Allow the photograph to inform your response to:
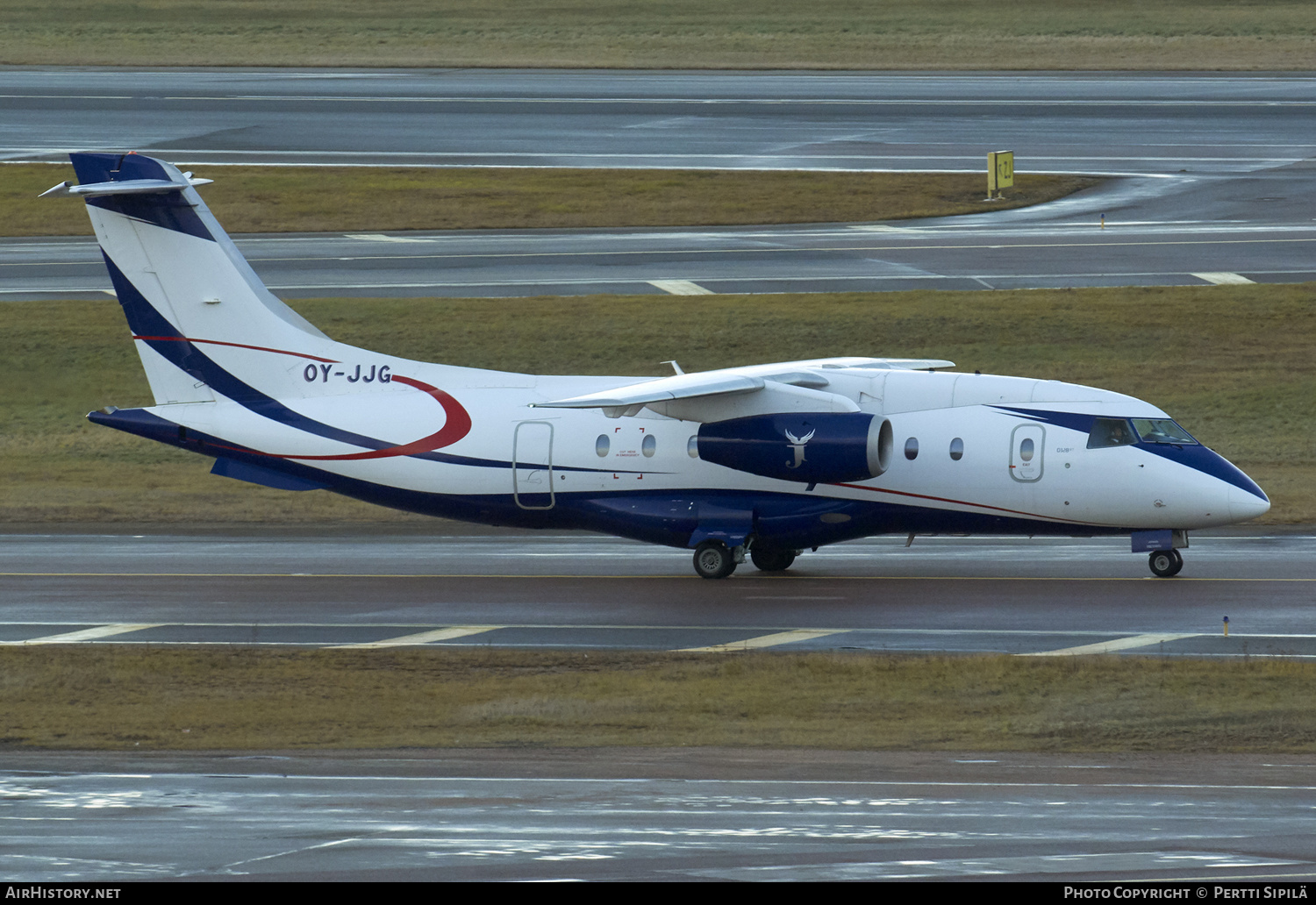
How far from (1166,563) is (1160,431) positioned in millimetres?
2042

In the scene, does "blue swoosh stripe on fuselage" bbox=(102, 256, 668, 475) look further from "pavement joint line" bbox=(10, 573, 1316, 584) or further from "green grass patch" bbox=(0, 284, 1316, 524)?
"green grass patch" bbox=(0, 284, 1316, 524)

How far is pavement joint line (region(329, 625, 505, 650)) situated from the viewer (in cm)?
2488

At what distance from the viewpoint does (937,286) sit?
46750 mm

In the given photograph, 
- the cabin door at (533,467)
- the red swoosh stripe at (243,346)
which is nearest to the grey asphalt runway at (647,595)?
the cabin door at (533,467)

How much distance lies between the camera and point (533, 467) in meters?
29.8

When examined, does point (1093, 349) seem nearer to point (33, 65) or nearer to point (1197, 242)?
point (1197, 242)

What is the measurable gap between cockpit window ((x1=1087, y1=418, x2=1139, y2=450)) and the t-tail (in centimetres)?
1269

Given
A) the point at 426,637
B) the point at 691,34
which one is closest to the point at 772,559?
the point at 426,637

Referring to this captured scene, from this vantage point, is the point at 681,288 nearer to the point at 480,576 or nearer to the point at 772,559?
the point at 772,559

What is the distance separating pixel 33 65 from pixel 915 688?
72069 millimetres

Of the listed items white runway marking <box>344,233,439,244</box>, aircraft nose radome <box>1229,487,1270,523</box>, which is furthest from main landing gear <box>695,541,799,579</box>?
white runway marking <box>344,233,439,244</box>

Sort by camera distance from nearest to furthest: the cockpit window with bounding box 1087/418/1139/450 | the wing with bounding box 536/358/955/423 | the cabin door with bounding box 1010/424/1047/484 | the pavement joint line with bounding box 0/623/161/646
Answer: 1. the pavement joint line with bounding box 0/623/161/646
2. the wing with bounding box 536/358/955/423
3. the cockpit window with bounding box 1087/418/1139/450
4. the cabin door with bounding box 1010/424/1047/484

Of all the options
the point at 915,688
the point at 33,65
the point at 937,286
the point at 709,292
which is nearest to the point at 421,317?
the point at 709,292

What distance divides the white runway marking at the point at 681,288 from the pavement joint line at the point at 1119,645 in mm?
24026
